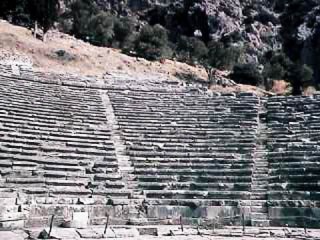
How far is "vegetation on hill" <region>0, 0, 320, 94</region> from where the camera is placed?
123 feet

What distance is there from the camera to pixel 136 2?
179 feet

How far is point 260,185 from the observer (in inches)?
475

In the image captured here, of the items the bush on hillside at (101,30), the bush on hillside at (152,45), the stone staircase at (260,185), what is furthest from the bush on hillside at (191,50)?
the stone staircase at (260,185)

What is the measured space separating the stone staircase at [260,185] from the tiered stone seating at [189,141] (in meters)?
0.17

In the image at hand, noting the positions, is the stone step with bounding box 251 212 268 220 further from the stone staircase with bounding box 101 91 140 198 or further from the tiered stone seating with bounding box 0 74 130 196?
the tiered stone seating with bounding box 0 74 130 196

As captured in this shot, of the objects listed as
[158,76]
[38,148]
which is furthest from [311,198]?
[158,76]

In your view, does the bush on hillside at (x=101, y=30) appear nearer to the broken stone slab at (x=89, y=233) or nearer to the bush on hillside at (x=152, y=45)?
the bush on hillside at (x=152, y=45)

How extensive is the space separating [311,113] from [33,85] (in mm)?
8562

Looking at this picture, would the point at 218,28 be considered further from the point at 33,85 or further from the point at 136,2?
the point at 33,85

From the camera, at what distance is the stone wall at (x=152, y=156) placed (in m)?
10.9

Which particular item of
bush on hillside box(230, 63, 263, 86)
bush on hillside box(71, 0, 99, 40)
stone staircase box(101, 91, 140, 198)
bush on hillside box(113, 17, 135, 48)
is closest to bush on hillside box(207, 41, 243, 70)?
bush on hillside box(230, 63, 263, 86)

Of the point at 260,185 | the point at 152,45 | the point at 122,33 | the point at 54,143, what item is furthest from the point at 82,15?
the point at 260,185

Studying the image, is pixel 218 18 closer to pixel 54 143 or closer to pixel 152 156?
pixel 152 156

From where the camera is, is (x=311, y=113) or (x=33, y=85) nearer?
(x=311, y=113)
